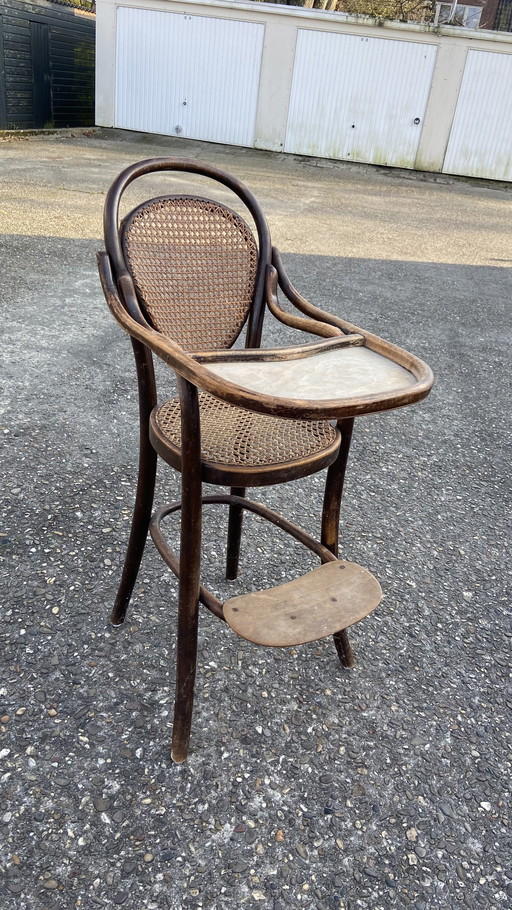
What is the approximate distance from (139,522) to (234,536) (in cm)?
41

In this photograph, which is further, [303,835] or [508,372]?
[508,372]

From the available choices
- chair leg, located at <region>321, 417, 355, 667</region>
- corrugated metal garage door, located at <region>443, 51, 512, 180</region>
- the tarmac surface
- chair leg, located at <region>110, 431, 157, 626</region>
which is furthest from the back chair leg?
corrugated metal garage door, located at <region>443, 51, 512, 180</region>

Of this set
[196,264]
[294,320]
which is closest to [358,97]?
[196,264]

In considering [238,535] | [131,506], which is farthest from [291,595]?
[131,506]

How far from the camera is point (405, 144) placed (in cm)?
1423

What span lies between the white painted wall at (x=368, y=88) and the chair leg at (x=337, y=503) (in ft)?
47.0

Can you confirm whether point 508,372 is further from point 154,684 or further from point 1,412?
point 154,684

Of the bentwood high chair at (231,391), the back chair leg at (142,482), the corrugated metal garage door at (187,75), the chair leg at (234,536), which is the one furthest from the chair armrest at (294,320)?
the corrugated metal garage door at (187,75)

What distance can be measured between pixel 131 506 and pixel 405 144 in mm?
13959

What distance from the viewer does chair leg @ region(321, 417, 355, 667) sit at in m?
1.68

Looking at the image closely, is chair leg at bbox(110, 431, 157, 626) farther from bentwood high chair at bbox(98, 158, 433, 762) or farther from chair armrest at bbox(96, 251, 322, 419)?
chair armrest at bbox(96, 251, 322, 419)

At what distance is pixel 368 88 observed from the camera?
13891 mm

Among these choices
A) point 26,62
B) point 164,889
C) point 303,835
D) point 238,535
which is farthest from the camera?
point 26,62

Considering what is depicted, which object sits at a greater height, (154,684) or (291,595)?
(291,595)
